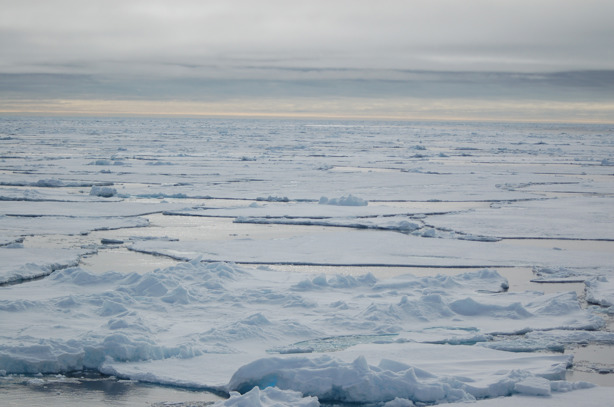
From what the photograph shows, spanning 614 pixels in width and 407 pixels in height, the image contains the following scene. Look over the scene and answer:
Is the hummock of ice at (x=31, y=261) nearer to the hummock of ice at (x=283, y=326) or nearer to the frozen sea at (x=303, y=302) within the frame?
the frozen sea at (x=303, y=302)

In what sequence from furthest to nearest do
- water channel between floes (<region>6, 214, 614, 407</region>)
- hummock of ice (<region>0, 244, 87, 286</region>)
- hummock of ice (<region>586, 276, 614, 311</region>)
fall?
hummock of ice (<region>0, 244, 87, 286</region>), hummock of ice (<region>586, 276, 614, 311</region>), water channel between floes (<region>6, 214, 614, 407</region>)

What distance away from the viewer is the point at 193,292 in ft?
23.9

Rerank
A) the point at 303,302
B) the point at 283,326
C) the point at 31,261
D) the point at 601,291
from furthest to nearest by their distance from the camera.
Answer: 1. the point at 31,261
2. the point at 601,291
3. the point at 303,302
4. the point at 283,326

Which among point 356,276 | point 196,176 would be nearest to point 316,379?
point 356,276

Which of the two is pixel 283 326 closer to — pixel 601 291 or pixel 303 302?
pixel 303 302

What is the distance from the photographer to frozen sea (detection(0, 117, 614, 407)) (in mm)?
4902

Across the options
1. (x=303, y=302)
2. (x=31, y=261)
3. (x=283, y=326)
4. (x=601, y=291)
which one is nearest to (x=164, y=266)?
(x=31, y=261)

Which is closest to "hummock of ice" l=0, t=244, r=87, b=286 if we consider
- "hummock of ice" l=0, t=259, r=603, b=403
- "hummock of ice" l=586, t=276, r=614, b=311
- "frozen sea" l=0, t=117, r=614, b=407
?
"frozen sea" l=0, t=117, r=614, b=407

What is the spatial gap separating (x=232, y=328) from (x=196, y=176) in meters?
15.4

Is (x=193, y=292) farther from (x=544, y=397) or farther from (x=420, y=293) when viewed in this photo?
(x=544, y=397)

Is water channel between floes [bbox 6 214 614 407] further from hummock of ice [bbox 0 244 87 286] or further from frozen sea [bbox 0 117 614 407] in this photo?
hummock of ice [bbox 0 244 87 286]

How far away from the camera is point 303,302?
7004mm

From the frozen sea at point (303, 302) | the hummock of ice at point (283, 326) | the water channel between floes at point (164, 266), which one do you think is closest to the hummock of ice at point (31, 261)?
the frozen sea at point (303, 302)

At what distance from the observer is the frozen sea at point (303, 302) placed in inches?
193
